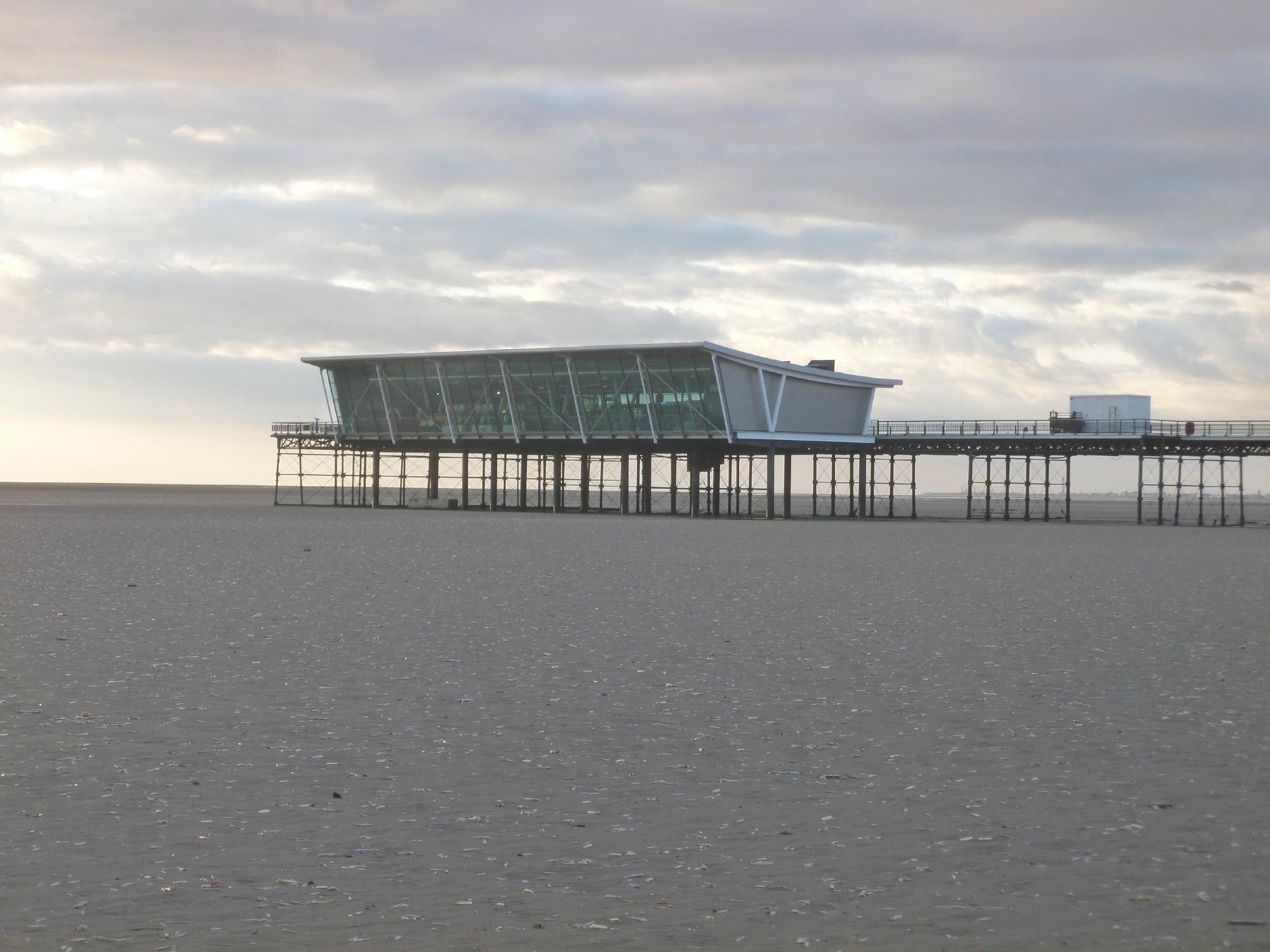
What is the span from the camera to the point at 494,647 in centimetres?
1953

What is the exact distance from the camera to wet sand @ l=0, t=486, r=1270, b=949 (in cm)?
789

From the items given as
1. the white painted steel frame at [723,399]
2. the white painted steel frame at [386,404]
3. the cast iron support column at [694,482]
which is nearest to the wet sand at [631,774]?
the white painted steel frame at [723,399]

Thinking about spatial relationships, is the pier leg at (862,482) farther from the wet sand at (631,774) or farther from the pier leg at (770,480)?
the wet sand at (631,774)

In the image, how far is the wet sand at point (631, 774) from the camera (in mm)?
7887

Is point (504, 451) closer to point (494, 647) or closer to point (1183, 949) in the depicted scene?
point (494, 647)

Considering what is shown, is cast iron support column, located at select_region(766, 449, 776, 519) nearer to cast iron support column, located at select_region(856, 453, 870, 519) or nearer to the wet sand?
cast iron support column, located at select_region(856, 453, 870, 519)

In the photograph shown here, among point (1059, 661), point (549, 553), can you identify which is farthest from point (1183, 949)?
point (549, 553)

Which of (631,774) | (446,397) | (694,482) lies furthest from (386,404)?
(631,774)

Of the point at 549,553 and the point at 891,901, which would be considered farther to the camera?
the point at 549,553

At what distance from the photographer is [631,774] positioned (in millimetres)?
11461

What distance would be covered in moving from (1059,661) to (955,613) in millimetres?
6626

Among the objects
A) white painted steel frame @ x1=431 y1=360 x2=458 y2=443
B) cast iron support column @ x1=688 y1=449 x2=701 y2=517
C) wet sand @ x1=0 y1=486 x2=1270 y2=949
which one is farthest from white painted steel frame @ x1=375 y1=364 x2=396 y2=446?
wet sand @ x1=0 y1=486 x2=1270 y2=949

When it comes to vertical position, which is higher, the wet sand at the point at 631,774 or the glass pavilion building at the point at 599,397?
the glass pavilion building at the point at 599,397

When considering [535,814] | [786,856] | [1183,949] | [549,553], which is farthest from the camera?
[549,553]
